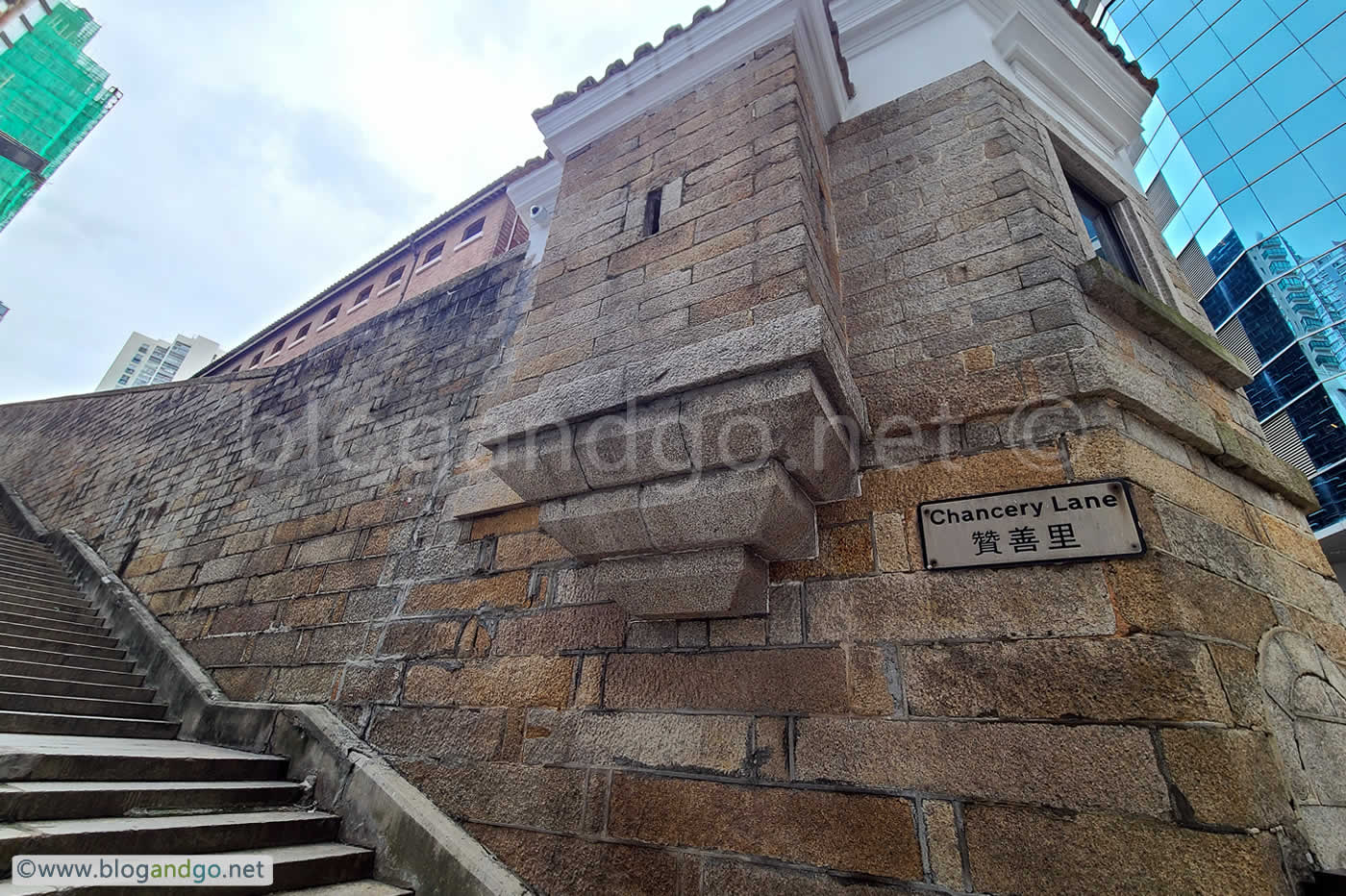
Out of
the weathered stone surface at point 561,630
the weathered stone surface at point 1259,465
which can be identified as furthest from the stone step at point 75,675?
the weathered stone surface at point 1259,465

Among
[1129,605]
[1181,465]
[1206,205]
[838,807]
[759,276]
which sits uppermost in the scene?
[1206,205]

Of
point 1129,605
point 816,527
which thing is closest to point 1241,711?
point 1129,605

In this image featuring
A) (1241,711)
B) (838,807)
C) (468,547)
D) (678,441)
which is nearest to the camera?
(1241,711)

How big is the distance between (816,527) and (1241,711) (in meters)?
1.28

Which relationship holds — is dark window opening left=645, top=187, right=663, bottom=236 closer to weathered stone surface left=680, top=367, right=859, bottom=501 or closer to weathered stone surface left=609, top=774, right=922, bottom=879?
weathered stone surface left=680, top=367, right=859, bottom=501

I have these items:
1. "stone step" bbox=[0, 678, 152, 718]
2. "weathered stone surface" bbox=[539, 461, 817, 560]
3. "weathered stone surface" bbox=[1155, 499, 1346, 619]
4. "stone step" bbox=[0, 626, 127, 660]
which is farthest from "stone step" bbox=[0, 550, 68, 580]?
"weathered stone surface" bbox=[1155, 499, 1346, 619]

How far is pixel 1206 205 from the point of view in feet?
40.9

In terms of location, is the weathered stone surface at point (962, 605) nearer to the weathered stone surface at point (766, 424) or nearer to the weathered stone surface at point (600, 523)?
the weathered stone surface at point (766, 424)

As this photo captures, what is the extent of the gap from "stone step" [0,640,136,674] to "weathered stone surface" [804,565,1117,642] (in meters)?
5.50

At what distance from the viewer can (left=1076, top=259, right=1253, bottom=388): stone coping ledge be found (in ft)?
7.75

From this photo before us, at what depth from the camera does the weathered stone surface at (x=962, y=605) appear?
170 cm

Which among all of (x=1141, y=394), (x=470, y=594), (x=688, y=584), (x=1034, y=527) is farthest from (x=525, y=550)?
(x=1141, y=394)

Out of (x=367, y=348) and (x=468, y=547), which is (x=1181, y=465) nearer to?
(x=468, y=547)

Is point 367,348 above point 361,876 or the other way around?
above
